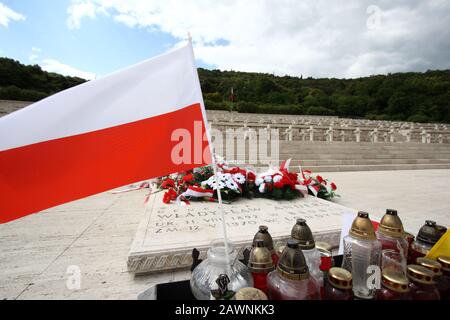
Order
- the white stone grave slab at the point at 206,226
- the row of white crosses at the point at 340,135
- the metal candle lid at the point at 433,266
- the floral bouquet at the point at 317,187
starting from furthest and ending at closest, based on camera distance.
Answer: the row of white crosses at the point at 340,135, the floral bouquet at the point at 317,187, the white stone grave slab at the point at 206,226, the metal candle lid at the point at 433,266

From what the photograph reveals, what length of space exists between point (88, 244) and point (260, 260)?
90.0 inches

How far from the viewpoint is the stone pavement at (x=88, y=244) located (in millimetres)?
1764

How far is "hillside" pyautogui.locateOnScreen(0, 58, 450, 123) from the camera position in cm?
3781

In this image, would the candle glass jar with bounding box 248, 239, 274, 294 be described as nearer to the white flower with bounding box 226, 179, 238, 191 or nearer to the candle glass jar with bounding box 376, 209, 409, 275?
the candle glass jar with bounding box 376, 209, 409, 275

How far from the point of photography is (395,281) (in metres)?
0.76

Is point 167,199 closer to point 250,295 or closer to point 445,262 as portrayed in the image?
point 250,295

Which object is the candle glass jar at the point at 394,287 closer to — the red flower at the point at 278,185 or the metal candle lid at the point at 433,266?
the metal candle lid at the point at 433,266

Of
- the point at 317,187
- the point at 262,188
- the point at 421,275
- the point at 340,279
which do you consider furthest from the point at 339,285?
the point at 317,187

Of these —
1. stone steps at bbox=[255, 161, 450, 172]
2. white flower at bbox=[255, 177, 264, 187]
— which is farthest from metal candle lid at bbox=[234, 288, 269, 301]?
stone steps at bbox=[255, 161, 450, 172]

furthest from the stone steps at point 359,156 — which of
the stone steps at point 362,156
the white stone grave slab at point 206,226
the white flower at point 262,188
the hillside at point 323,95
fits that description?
the hillside at point 323,95

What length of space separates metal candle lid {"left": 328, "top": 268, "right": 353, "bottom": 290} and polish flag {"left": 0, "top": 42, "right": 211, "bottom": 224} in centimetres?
81

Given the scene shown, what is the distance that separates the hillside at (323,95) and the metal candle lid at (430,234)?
32903 mm

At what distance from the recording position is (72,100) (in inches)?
45.3
